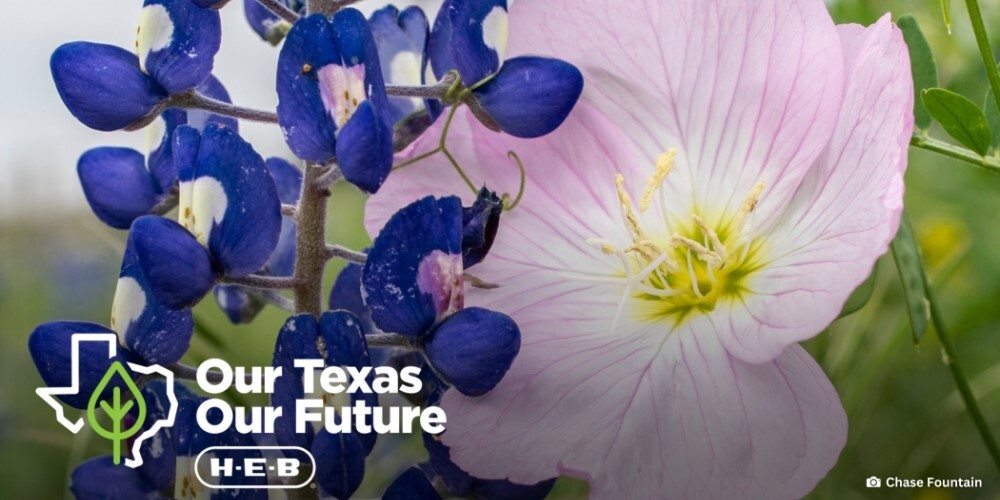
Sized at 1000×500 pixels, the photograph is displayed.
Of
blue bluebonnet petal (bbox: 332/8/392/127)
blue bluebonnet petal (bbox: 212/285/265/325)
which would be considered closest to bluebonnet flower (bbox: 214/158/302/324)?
blue bluebonnet petal (bbox: 212/285/265/325)

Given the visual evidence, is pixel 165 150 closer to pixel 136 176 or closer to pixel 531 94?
pixel 136 176

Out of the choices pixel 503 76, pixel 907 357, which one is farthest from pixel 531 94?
pixel 907 357

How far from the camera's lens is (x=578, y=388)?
344 millimetres

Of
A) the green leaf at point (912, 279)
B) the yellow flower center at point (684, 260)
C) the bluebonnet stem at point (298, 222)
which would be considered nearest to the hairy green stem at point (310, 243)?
the bluebonnet stem at point (298, 222)

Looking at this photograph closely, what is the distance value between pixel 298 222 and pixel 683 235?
150 mm

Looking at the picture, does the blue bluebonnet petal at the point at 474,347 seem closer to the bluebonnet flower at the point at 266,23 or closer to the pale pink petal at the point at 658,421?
the pale pink petal at the point at 658,421

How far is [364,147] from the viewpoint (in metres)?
0.29

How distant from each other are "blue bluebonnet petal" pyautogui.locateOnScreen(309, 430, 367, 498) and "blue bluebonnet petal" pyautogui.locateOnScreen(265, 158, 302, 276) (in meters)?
0.11

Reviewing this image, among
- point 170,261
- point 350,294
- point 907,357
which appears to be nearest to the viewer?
point 170,261

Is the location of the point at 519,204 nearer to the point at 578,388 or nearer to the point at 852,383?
the point at 578,388

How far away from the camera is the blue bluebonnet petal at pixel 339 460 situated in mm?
298

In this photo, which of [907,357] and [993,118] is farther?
[907,357]

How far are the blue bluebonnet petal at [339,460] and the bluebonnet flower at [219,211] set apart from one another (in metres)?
0.06

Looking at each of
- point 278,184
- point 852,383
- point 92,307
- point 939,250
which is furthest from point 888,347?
point 92,307
